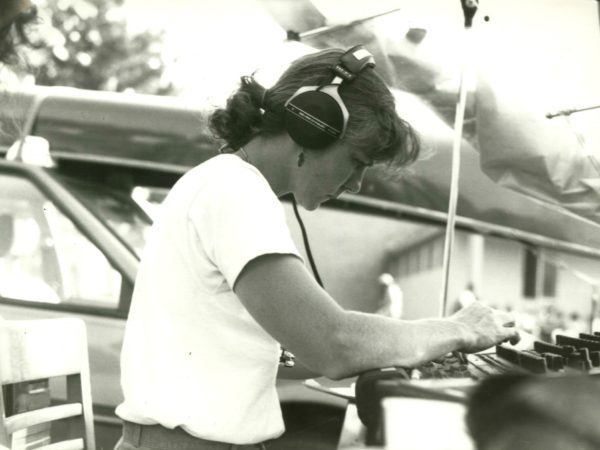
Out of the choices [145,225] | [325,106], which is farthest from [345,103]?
[145,225]

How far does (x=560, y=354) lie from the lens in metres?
1.16

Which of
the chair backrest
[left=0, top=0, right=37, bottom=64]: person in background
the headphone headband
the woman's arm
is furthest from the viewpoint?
[left=0, top=0, right=37, bottom=64]: person in background

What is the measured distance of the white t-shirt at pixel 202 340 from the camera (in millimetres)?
1128

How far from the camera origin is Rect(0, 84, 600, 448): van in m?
1.78

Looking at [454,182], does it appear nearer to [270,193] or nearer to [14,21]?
[270,193]

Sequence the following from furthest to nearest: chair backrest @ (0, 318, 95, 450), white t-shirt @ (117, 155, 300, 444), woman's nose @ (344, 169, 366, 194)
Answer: chair backrest @ (0, 318, 95, 450) → woman's nose @ (344, 169, 366, 194) → white t-shirt @ (117, 155, 300, 444)

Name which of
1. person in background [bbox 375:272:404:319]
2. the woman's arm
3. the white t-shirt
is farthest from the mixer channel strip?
person in background [bbox 375:272:404:319]

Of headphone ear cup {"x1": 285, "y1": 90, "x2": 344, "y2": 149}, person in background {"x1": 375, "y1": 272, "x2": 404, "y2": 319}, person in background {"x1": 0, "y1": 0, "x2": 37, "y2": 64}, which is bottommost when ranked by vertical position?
person in background {"x1": 375, "y1": 272, "x2": 404, "y2": 319}

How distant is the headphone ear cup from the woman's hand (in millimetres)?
356

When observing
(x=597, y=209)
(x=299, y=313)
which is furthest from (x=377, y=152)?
(x=597, y=209)

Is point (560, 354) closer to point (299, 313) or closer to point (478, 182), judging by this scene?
point (299, 313)

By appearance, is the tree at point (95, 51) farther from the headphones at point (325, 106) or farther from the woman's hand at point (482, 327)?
the woman's hand at point (482, 327)

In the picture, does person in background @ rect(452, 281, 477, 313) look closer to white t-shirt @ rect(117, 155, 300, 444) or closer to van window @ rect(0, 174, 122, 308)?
white t-shirt @ rect(117, 155, 300, 444)

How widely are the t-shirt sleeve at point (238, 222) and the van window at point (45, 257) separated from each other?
0.87 m
